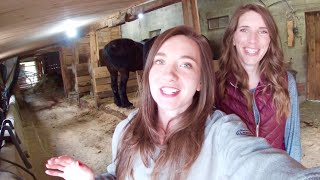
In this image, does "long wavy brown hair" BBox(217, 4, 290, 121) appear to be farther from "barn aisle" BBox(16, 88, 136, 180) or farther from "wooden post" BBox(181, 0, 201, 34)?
"barn aisle" BBox(16, 88, 136, 180)

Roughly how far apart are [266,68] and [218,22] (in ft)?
19.9

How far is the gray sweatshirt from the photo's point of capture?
2.59 ft

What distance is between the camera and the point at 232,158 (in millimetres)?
923

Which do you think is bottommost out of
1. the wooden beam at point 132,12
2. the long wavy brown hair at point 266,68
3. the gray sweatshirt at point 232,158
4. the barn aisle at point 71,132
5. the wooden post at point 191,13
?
the barn aisle at point 71,132

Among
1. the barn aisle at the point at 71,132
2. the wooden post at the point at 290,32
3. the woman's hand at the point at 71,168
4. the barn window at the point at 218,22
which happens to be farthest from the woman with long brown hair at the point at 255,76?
the barn window at the point at 218,22

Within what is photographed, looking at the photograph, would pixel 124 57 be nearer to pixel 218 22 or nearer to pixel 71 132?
pixel 71 132

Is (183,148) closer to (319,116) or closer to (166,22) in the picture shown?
(319,116)

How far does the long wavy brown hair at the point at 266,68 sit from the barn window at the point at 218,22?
228 inches

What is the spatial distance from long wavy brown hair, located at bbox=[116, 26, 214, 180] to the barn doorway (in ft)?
19.8

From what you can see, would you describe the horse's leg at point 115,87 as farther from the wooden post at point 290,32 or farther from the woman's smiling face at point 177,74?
the woman's smiling face at point 177,74

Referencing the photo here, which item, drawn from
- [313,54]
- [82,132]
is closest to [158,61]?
[82,132]

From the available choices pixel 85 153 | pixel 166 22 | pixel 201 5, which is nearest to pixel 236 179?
pixel 85 153

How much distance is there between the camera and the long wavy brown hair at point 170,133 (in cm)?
102

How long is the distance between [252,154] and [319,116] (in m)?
5.34
